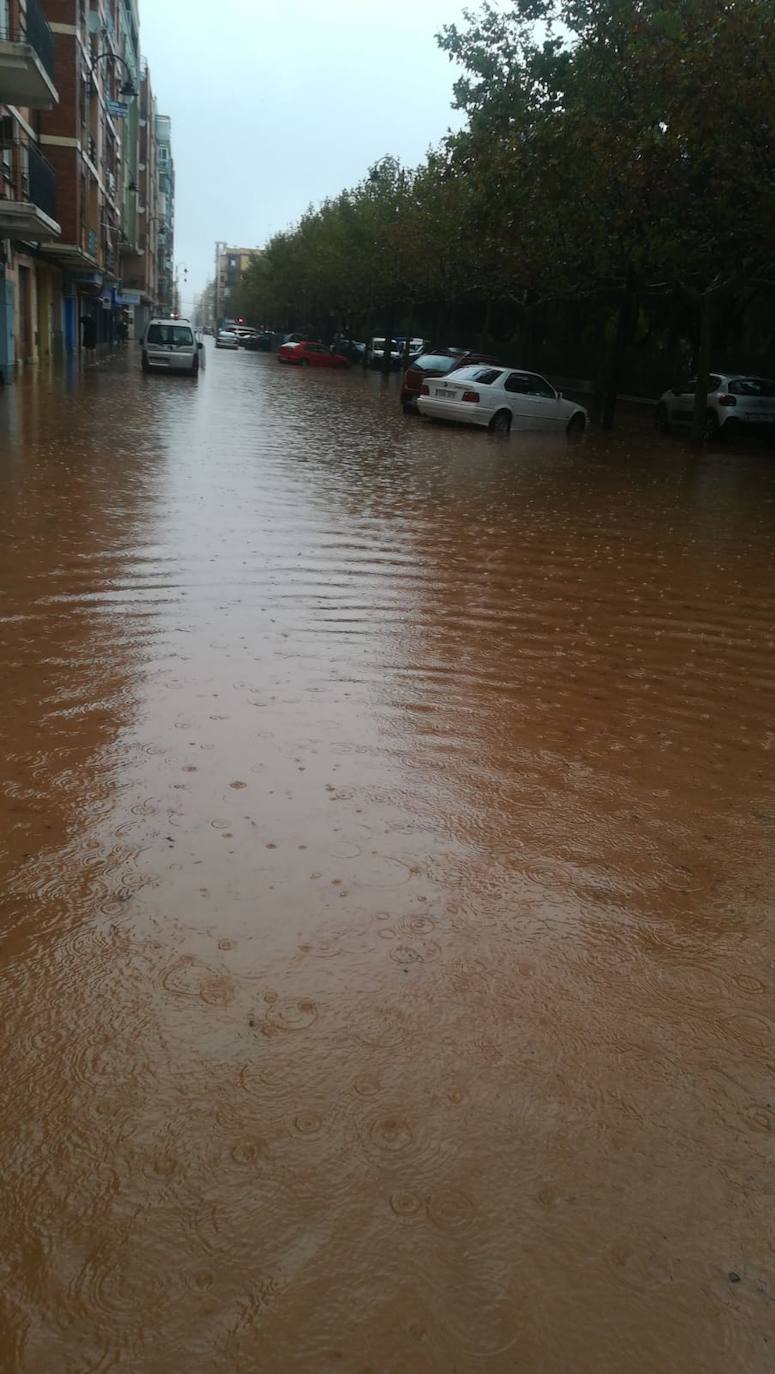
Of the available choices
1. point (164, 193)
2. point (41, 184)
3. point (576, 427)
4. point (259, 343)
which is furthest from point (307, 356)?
point (164, 193)

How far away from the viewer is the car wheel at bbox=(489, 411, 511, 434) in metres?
23.5

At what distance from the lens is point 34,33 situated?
75.6ft

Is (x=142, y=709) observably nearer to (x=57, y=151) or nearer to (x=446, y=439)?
(x=446, y=439)

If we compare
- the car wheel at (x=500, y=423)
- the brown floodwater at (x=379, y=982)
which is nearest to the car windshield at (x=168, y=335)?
the car wheel at (x=500, y=423)

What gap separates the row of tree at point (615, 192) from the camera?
17.2 metres

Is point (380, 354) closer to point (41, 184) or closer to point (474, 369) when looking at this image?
point (41, 184)

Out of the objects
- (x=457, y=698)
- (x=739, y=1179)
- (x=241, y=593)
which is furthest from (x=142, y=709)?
(x=739, y=1179)

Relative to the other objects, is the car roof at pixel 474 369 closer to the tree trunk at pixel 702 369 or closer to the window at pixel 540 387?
the window at pixel 540 387

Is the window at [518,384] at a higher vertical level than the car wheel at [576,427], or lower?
higher

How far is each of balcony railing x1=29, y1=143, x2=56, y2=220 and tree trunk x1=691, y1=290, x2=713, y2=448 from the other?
1479 cm

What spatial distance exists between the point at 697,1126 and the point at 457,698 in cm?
336

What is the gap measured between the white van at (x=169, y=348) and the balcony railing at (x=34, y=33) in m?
9.05

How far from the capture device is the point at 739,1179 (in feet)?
8.78

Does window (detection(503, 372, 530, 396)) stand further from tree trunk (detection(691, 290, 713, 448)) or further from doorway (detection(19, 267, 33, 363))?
doorway (detection(19, 267, 33, 363))
